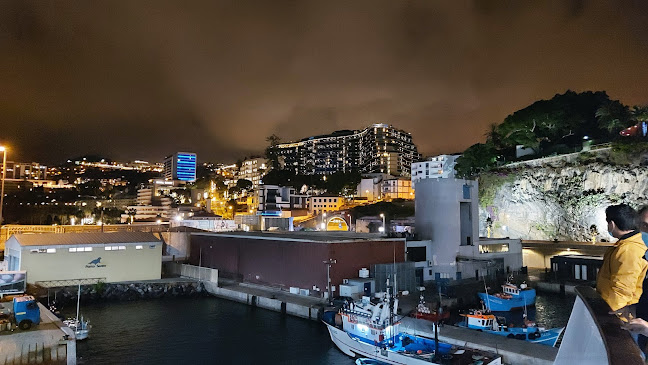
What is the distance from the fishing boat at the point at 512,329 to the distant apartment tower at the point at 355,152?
113 m

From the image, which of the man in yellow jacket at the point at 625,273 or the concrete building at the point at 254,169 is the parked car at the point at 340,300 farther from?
the concrete building at the point at 254,169

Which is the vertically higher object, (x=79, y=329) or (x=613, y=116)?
(x=613, y=116)

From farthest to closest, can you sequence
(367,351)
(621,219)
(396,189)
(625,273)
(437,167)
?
(437,167) < (396,189) < (367,351) < (621,219) < (625,273)

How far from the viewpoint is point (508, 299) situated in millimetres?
28828

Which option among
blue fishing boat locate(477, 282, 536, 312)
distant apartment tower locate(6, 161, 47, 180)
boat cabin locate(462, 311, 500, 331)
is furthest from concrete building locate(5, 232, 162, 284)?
distant apartment tower locate(6, 161, 47, 180)

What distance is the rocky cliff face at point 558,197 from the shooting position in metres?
45.4

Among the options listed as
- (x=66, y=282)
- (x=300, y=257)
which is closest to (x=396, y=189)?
(x=300, y=257)

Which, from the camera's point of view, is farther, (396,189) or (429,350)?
(396,189)

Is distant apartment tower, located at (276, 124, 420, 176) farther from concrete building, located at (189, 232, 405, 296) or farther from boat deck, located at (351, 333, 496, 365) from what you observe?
boat deck, located at (351, 333, 496, 365)

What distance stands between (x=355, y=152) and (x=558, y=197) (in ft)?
361

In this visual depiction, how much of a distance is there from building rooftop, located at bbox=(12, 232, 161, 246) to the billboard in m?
3.44

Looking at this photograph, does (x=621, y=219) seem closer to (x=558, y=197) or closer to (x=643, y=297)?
(x=643, y=297)

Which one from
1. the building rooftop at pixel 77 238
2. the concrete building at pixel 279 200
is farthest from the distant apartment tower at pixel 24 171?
the building rooftop at pixel 77 238

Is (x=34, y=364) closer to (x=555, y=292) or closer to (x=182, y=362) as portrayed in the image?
(x=182, y=362)
